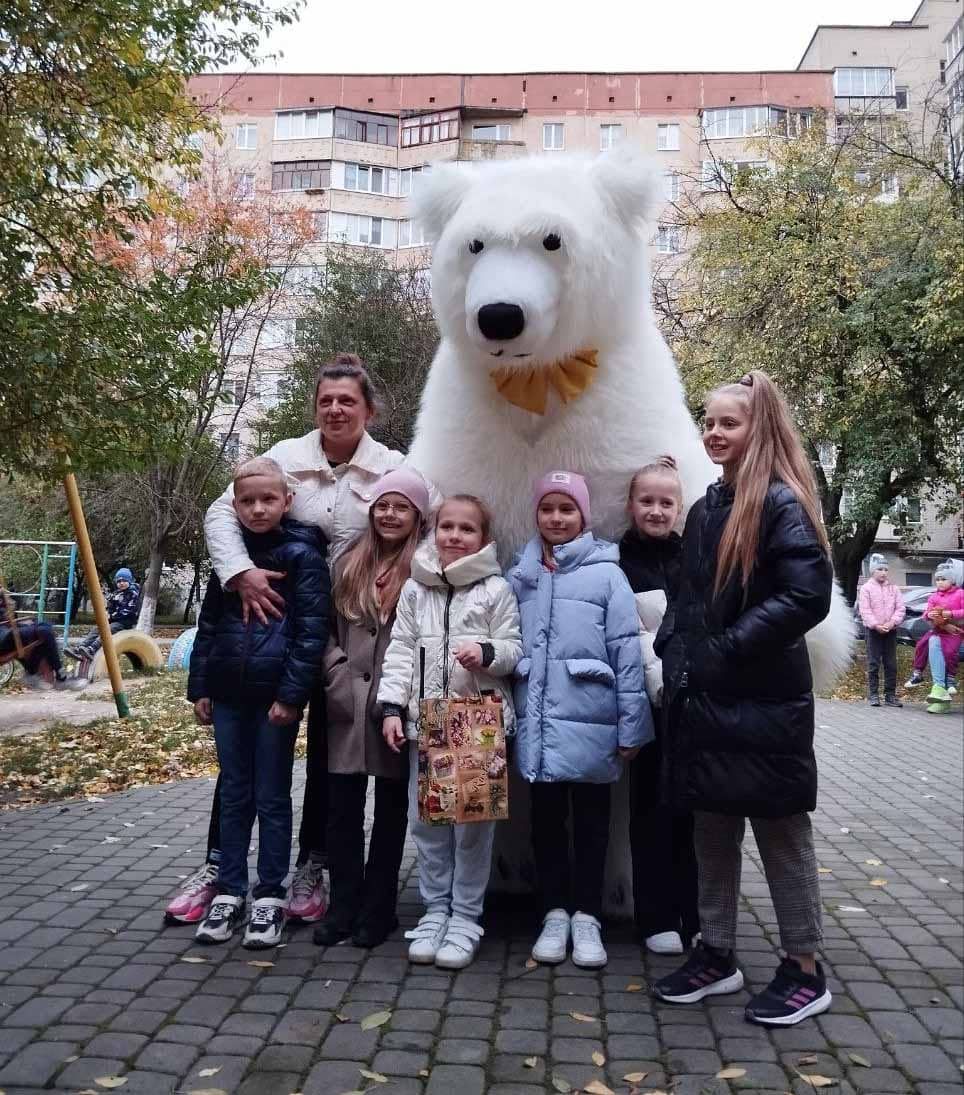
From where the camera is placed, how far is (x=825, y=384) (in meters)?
14.6

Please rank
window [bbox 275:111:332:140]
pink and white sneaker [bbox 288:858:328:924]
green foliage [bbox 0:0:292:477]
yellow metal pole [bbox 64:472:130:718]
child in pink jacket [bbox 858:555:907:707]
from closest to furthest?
pink and white sneaker [bbox 288:858:328:924] → green foliage [bbox 0:0:292:477] → yellow metal pole [bbox 64:472:130:718] → child in pink jacket [bbox 858:555:907:707] → window [bbox 275:111:332:140]

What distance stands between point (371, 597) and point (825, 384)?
1268 centimetres

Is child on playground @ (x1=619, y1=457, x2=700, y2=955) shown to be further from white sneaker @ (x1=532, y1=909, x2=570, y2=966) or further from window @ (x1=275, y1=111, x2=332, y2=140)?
window @ (x1=275, y1=111, x2=332, y2=140)

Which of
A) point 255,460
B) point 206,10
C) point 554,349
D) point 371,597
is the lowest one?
point 371,597

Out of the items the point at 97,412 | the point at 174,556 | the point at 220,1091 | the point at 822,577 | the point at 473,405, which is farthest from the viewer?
the point at 174,556

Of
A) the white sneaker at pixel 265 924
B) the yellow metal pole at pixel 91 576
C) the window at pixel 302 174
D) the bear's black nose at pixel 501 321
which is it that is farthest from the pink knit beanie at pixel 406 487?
the window at pixel 302 174

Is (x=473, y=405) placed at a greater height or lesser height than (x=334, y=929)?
greater

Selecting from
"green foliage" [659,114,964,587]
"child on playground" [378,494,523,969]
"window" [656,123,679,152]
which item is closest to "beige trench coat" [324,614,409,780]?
"child on playground" [378,494,523,969]

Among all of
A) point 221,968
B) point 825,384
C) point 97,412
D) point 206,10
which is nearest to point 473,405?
point 221,968

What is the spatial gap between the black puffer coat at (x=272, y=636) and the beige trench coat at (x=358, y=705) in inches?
3.6

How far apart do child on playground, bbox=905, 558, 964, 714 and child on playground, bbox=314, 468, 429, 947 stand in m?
9.34

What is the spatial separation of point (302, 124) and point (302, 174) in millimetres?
1825

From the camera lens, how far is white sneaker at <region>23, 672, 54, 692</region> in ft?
36.4

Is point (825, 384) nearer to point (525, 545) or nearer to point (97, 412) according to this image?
point (97, 412)
